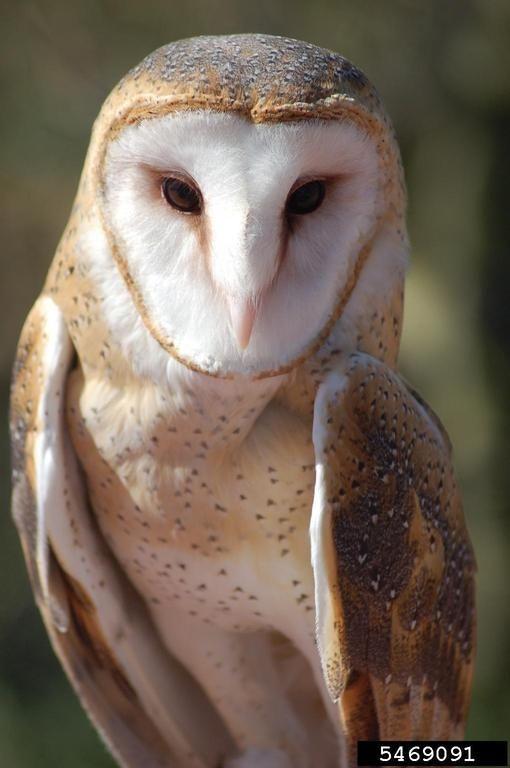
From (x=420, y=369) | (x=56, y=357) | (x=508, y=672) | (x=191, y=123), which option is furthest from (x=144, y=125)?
(x=508, y=672)

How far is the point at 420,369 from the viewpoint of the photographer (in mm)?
2664

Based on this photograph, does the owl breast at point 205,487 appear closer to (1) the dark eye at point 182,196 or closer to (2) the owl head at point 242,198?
(2) the owl head at point 242,198

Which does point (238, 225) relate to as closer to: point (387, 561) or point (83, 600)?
point (387, 561)

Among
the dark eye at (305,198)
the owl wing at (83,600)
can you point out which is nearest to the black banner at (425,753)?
the owl wing at (83,600)

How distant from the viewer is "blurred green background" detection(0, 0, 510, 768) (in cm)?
247

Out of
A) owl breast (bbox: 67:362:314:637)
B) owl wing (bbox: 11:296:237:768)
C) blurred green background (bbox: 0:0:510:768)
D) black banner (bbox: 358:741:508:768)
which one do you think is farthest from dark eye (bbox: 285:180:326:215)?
blurred green background (bbox: 0:0:510:768)

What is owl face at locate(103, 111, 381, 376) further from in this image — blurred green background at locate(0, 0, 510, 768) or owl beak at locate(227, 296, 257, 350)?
blurred green background at locate(0, 0, 510, 768)

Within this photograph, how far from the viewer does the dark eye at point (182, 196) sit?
0.98 meters

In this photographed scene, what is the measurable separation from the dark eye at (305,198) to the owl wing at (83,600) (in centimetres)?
33

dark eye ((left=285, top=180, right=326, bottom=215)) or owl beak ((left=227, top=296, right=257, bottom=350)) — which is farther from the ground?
dark eye ((left=285, top=180, right=326, bottom=215))

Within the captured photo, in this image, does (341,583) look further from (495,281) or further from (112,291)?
(495,281)

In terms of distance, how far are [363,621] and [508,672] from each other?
1.65 metres

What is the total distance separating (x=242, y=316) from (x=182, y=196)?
4.5 inches

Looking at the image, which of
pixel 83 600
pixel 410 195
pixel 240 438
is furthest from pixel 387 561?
pixel 410 195
